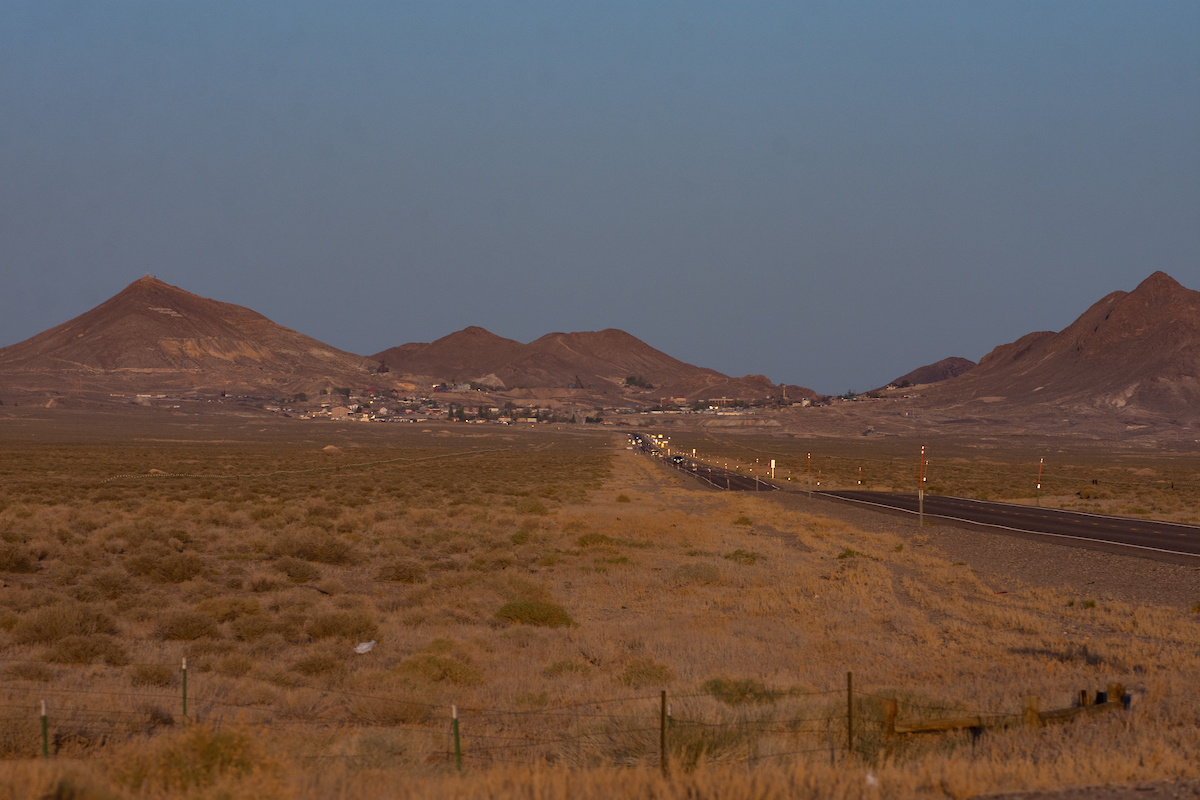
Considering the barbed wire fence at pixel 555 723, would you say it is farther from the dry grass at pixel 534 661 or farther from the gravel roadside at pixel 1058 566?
the gravel roadside at pixel 1058 566

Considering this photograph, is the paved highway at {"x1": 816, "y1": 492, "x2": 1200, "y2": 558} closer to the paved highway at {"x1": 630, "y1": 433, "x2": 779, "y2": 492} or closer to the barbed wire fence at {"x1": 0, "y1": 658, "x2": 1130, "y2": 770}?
the paved highway at {"x1": 630, "y1": 433, "x2": 779, "y2": 492}

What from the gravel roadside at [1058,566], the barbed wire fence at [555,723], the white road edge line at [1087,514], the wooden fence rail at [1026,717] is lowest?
the white road edge line at [1087,514]

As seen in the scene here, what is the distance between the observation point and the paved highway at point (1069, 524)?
1002 inches

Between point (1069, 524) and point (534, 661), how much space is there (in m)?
25.2

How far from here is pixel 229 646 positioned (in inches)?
506

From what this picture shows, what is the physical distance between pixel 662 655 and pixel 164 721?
21.4 ft

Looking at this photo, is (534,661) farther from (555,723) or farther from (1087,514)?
(1087,514)

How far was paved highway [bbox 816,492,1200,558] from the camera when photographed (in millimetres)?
25453

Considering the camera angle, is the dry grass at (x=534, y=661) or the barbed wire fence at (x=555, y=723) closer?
the dry grass at (x=534, y=661)

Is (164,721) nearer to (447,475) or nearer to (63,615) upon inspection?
(63,615)

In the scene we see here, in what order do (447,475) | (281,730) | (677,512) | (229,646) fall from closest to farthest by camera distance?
(281,730), (229,646), (677,512), (447,475)

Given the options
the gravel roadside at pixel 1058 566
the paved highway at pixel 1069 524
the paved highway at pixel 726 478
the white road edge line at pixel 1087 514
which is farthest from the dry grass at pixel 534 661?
the paved highway at pixel 726 478

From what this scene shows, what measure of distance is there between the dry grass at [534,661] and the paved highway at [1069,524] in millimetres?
6381

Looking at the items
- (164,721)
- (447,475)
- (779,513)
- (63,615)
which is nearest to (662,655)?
(164,721)
